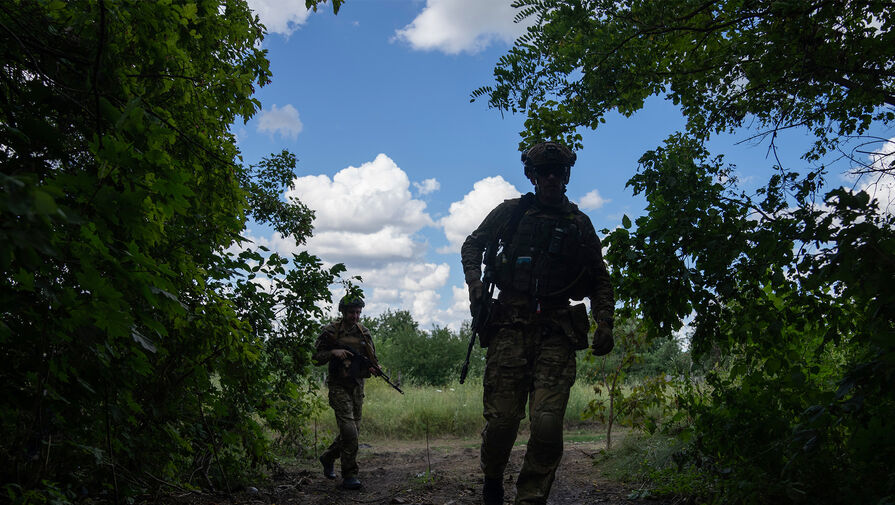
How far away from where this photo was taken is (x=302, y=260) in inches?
186

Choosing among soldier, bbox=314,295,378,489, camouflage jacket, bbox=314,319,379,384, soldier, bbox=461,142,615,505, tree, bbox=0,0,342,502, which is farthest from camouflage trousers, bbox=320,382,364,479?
soldier, bbox=461,142,615,505

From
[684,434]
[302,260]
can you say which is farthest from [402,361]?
[684,434]

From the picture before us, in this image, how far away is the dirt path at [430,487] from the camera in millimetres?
4547

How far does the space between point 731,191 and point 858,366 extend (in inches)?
46.5

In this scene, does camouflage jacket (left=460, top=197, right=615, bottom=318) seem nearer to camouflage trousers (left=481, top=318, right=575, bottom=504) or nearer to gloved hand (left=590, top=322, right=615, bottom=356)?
gloved hand (left=590, top=322, right=615, bottom=356)

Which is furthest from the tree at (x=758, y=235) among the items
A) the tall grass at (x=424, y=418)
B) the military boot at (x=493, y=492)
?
the tall grass at (x=424, y=418)

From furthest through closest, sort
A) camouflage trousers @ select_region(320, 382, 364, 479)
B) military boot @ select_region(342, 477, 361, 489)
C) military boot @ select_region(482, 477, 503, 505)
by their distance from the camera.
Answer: camouflage trousers @ select_region(320, 382, 364, 479)
military boot @ select_region(342, 477, 361, 489)
military boot @ select_region(482, 477, 503, 505)

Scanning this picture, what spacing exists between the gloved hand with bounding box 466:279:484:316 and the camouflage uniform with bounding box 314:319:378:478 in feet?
8.48

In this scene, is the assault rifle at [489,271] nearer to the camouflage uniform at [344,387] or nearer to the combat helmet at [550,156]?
the combat helmet at [550,156]

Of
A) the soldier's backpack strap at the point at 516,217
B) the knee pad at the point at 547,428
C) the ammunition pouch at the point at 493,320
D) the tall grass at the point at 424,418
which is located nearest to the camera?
the knee pad at the point at 547,428

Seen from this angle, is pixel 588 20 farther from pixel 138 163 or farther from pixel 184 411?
pixel 184 411

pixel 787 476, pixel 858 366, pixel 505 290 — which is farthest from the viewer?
pixel 505 290

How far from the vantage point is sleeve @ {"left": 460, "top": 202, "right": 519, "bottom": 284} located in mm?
4121

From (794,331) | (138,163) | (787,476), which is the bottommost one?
(787,476)
